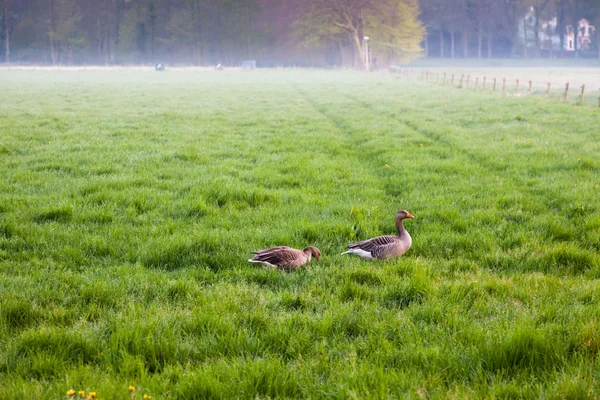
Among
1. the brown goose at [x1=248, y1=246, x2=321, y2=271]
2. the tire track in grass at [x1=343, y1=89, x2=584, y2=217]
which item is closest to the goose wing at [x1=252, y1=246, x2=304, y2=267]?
the brown goose at [x1=248, y1=246, x2=321, y2=271]

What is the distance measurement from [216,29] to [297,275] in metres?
138

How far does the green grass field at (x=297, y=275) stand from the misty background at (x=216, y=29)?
110m

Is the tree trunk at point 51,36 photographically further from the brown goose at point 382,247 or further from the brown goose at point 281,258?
the brown goose at point 382,247

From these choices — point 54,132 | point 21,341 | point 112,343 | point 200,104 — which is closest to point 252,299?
point 112,343

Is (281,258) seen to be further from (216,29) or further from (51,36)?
(51,36)

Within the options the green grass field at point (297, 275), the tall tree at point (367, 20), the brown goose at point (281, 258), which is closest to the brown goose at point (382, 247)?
the green grass field at point (297, 275)

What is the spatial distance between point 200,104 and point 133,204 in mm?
22808

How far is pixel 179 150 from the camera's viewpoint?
14.8 meters

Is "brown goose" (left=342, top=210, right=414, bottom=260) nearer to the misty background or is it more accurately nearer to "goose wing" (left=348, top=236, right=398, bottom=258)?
"goose wing" (left=348, top=236, right=398, bottom=258)

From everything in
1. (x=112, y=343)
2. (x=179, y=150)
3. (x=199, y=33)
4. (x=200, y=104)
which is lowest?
(x=112, y=343)

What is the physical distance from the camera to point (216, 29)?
444 ft

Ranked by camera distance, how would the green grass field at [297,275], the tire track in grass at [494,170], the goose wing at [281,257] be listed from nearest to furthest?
1. the green grass field at [297,275]
2. the goose wing at [281,257]
3. the tire track in grass at [494,170]

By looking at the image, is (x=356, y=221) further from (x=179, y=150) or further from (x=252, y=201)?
(x=179, y=150)

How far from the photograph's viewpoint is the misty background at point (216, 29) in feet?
423
